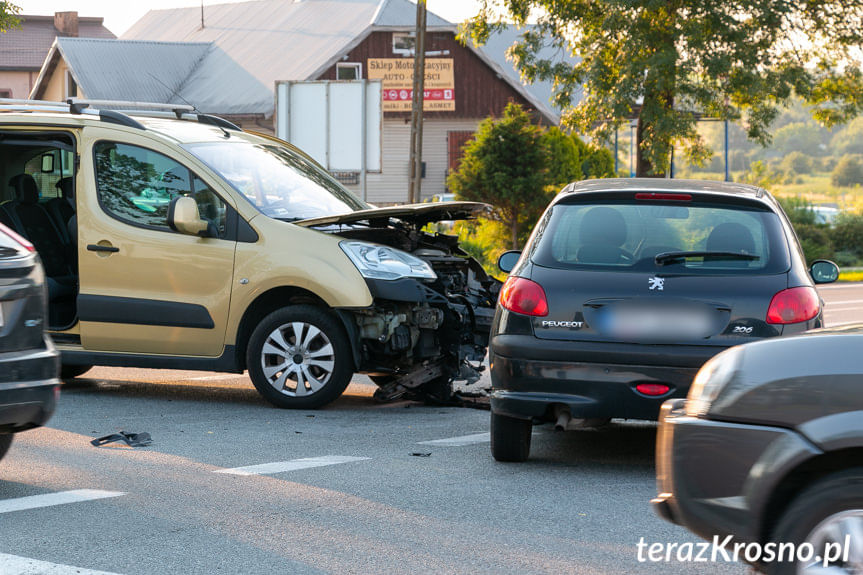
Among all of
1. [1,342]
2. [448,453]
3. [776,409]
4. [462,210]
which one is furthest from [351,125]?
[776,409]

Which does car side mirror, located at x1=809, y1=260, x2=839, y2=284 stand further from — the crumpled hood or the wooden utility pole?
the wooden utility pole

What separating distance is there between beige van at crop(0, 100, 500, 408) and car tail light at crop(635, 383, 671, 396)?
255 centimetres

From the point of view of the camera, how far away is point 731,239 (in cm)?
662

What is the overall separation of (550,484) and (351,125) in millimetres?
12642

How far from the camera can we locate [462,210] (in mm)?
9461

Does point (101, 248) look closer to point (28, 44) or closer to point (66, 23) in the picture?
point (28, 44)

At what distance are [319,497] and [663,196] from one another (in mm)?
2536

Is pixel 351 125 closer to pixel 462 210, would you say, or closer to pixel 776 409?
pixel 462 210

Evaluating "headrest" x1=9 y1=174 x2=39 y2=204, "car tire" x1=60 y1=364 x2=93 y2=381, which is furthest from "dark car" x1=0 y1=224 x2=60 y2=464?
"car tire" x1=60 y1=364 x2=93 y2=381

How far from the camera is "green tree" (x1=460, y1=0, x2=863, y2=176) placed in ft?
80.3

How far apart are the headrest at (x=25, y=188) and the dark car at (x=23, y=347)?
4263 millimetres

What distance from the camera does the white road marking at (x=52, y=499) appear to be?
5.68 metres

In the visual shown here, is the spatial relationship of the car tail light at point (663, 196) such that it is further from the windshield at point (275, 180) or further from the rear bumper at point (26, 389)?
the rear bumper at point (26, 389)

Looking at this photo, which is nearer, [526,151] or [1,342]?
[1,342]
